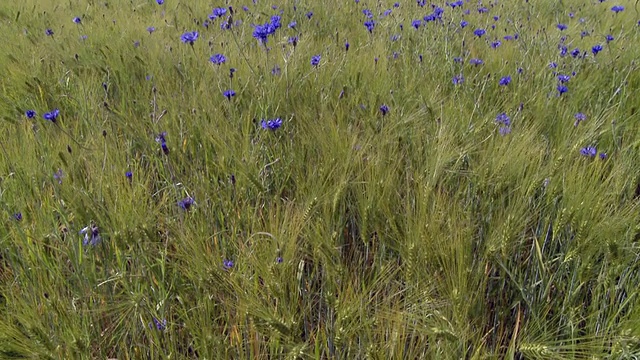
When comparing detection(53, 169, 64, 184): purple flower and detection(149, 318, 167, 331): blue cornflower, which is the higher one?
detection(53, 169, 64, 184): purple flower

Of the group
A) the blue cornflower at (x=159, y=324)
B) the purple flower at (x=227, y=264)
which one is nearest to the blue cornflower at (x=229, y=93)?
the purple flower at (x=227, y=264)

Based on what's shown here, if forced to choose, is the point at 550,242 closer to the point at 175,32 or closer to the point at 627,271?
the point at 627,271

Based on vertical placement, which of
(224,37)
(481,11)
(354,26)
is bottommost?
(224,37)

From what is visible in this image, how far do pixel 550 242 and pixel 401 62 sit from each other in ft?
4.07

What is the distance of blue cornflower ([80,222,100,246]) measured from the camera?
1071 mm

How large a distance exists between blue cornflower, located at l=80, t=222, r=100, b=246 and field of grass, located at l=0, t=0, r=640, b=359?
0.01m

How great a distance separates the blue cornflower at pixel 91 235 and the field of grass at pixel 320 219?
1cm

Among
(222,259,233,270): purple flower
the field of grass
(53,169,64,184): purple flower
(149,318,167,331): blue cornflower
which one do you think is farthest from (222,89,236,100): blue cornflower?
(149,318,167,331): blue cornflower

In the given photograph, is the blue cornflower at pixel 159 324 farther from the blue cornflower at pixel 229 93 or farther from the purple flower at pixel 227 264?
the blue cornflower at pixel 229 93

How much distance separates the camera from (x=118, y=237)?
1.04 metres

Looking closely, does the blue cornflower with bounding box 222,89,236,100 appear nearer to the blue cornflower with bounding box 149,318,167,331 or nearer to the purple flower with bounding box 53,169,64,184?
the purple flower with bounding box 53,169,64,184

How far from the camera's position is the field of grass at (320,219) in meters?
0.93

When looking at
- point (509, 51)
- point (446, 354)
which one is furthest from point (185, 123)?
point (509, 51)

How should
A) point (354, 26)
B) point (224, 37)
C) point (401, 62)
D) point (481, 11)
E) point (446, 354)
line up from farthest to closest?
point (481, 11) < point (354, 26) < point (224, 37) < point (401, 62) < point (446, 354)
